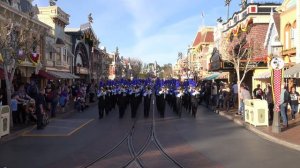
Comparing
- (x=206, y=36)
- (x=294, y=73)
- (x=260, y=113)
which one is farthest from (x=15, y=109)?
(x=206, y=36)

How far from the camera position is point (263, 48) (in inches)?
1459

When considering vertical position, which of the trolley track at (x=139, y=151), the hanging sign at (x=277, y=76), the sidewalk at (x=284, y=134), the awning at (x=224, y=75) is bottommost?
the trolley track at (x=139, y=151)

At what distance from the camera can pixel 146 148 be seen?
41.3 feet

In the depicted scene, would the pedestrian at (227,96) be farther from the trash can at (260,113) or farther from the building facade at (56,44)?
the building facade at (56,44)

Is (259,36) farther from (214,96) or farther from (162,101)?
(162,101)

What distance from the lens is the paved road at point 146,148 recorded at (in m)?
10.4

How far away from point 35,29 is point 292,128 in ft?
73.7

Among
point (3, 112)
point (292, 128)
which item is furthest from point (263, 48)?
point (3, 112)

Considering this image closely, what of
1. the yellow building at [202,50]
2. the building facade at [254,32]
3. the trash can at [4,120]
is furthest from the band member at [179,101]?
the yellow building at [202,50]

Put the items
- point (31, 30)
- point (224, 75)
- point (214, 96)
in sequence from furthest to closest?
1. point (224, 75)
2. point (214, 96)
3. point (31, 30)

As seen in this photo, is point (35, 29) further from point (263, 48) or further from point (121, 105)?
point (263, 48)

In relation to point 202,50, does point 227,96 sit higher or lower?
lower

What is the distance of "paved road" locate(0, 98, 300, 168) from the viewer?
1039 cm

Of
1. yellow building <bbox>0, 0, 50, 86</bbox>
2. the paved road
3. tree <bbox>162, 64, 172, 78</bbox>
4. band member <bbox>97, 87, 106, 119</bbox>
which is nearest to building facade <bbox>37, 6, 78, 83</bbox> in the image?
yellow building <bbox>0, 0, 50, 86</bbox>
